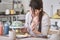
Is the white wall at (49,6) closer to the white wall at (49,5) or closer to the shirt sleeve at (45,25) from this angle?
the white wall at (49,5)

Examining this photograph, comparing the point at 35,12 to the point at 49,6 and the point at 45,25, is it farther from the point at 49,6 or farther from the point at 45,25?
the point at 49,6

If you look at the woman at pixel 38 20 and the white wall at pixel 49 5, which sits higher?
the white wall at pixel 49 5

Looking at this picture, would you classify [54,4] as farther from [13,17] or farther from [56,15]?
[13,17]

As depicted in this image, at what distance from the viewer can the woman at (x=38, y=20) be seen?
→ 2.21 metres

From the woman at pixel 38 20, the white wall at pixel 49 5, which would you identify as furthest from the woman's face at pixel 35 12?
the white wall at pixel 49 5

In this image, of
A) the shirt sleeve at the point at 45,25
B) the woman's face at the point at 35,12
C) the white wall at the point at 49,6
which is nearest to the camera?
the shirt sleeve at the point at 45,25

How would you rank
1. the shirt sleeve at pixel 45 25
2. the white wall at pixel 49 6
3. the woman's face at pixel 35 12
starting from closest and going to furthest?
the shirt sleeve at pixel 45 25 < the woman's face at pixel 35 12 < the white wall at pixel 49 6

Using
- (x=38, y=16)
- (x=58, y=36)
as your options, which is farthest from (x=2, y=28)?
(x=58, y=36)

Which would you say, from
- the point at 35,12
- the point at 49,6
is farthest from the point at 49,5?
the point at 35,12

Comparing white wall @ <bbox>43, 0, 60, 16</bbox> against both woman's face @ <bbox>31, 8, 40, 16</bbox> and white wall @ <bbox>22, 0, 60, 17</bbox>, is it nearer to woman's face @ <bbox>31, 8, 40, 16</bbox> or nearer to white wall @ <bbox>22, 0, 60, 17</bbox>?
white wall @ <bbox>22, 0, 60, 17</bbox>

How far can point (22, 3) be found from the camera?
16.7ft

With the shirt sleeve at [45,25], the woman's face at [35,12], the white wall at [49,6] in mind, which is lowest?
the shirt sleeve at [45,25]

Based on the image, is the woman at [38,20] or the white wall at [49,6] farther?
the white wall at [49,6]

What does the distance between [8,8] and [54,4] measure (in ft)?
4.69
